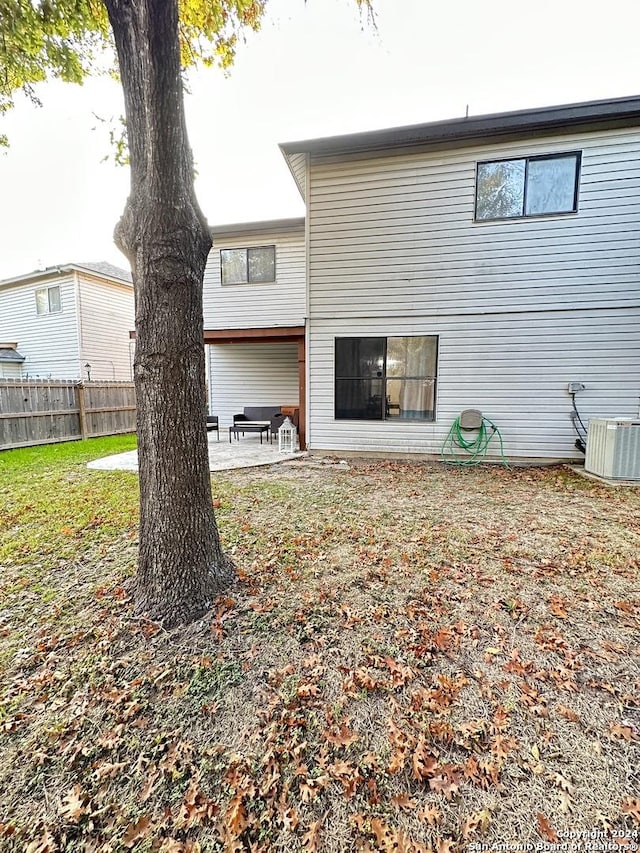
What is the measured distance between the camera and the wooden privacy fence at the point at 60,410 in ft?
28.8

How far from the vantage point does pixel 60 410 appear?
9945 millimetres

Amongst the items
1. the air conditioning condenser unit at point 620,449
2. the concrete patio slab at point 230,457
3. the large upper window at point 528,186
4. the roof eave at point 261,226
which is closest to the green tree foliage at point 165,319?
the concrete patio slab at point 230,457

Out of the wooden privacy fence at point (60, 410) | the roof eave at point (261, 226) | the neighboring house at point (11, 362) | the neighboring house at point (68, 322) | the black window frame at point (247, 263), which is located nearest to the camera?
the wooden privacy fence at point (60, 410)

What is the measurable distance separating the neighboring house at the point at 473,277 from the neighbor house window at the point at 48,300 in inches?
451

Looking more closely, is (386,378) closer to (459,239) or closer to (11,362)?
(459,239)

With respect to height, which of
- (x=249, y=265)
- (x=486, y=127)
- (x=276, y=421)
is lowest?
(x=276, y=421)

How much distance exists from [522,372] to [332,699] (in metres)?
6.93

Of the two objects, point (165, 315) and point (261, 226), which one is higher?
point (261, 226)

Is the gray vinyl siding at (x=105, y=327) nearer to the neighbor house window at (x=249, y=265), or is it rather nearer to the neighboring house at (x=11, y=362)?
the neighboring house at (x=11, y=362)

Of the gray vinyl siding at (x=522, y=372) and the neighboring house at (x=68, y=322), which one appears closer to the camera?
the gray vinyl siding at (x=522, y=372)

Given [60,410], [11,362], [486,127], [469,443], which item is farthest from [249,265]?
[11,362]

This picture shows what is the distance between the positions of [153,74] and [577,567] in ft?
15.6

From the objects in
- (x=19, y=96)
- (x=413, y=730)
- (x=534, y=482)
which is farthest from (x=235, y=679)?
(x=19, y=96)

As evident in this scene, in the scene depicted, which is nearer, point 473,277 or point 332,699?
point 332,699
